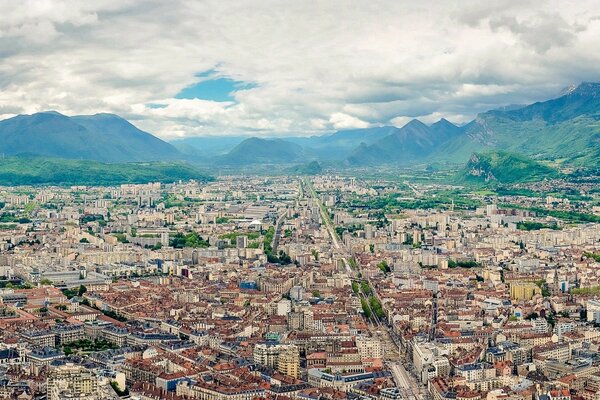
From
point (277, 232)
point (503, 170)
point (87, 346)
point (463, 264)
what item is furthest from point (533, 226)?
point (503, 170)

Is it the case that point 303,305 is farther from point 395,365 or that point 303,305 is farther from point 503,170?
point 503,170

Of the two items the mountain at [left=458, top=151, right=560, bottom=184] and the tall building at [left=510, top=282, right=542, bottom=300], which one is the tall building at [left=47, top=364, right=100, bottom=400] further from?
the mountain at [left=458, top=151, right=560, bottom=184]

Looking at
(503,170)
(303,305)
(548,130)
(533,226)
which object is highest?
(548,130)

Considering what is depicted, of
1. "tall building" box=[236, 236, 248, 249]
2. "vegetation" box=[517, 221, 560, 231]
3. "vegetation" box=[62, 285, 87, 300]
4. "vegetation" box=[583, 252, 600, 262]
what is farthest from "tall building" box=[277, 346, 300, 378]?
"vegetation" box=[517, 221, 560, 231]

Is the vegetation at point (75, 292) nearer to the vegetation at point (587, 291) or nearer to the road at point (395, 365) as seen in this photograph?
the road at point (395, 365)

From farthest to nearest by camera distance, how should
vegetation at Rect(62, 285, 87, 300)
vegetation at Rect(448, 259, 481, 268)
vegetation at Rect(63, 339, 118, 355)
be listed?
vegetation at Rect(448, 259, 481, 268), vegetation at Rect(62, 285, 87, 300), vegetation at Rect(63, 339, 118, 355)
